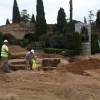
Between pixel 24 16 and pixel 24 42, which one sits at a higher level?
pixel 24 16

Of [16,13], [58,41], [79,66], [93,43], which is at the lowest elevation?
[79,66]

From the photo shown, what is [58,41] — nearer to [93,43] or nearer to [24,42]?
[24,42]

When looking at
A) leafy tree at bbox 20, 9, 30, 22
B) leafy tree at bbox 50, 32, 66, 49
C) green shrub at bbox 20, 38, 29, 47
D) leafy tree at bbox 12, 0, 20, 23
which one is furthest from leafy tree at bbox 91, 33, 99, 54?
leafy tree at bbox 20, 9, 30, 22

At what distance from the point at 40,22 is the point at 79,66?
90.7 ft

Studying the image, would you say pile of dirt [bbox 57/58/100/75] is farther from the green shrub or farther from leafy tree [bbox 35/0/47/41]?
leafy tree [bbox 35/0/47/41]

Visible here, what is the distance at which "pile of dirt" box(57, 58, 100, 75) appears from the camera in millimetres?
16031

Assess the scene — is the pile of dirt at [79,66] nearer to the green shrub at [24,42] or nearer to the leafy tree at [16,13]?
the green shrub at [24,42]

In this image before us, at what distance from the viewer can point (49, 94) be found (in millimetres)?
8797

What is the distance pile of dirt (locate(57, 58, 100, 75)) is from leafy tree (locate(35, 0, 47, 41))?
83.0 ft

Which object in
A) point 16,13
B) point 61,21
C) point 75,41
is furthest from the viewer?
point 16,13

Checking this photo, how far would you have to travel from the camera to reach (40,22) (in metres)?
44.5

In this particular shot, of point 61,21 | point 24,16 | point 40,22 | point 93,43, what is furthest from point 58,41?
point 24,16

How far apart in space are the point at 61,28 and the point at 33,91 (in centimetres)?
3618

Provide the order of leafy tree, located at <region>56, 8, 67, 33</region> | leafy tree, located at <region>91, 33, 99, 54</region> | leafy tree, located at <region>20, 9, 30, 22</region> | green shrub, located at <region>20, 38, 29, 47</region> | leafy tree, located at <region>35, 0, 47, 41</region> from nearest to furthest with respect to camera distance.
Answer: leafy tree, located at <region>91, 33, 99, 54</region>
green shrub, located at <region>20, 38, 29, 47</region>
leafy tree, located at <region>35, 0, 47, 41</region>
leafy tree, located at <region>56, 8, 67, 33</region>
leafy tree, located at <region>20, 9, 30, 22</region>
